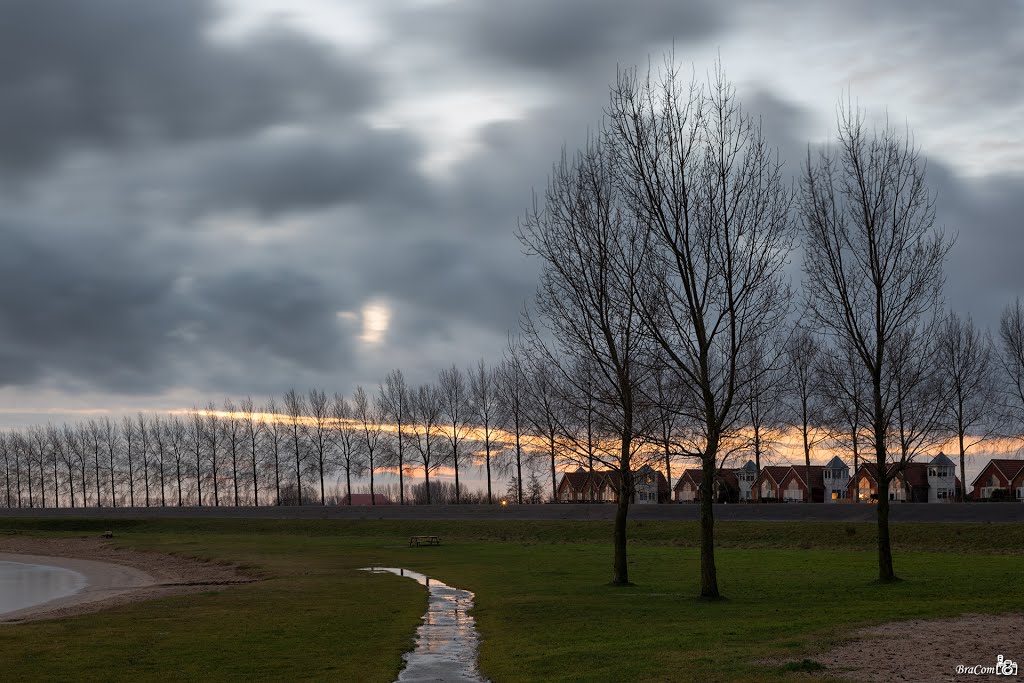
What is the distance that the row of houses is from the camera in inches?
4348

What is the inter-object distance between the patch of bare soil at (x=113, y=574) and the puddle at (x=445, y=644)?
52.0ft

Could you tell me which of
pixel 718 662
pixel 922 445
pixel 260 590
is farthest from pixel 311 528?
pixel 718 662

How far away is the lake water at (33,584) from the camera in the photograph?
4977 centimetres

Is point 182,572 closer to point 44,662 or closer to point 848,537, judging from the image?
point 44,662

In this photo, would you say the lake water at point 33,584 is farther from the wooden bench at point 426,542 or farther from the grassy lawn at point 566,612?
the wooden bench at point 426,542

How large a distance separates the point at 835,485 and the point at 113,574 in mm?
102715

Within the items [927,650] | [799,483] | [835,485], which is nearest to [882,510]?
[927,650]

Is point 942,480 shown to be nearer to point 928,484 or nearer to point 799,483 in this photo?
point 928,484

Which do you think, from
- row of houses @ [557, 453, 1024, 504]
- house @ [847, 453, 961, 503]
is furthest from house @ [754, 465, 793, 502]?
house @ [847, 453, 961, 503]

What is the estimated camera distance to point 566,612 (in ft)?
91.1

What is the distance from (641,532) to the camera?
62.9 metres

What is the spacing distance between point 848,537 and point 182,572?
41.9m

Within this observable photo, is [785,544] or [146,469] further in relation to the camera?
[146,469]

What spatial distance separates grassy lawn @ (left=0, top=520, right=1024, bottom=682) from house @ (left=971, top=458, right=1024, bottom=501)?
229 feet
